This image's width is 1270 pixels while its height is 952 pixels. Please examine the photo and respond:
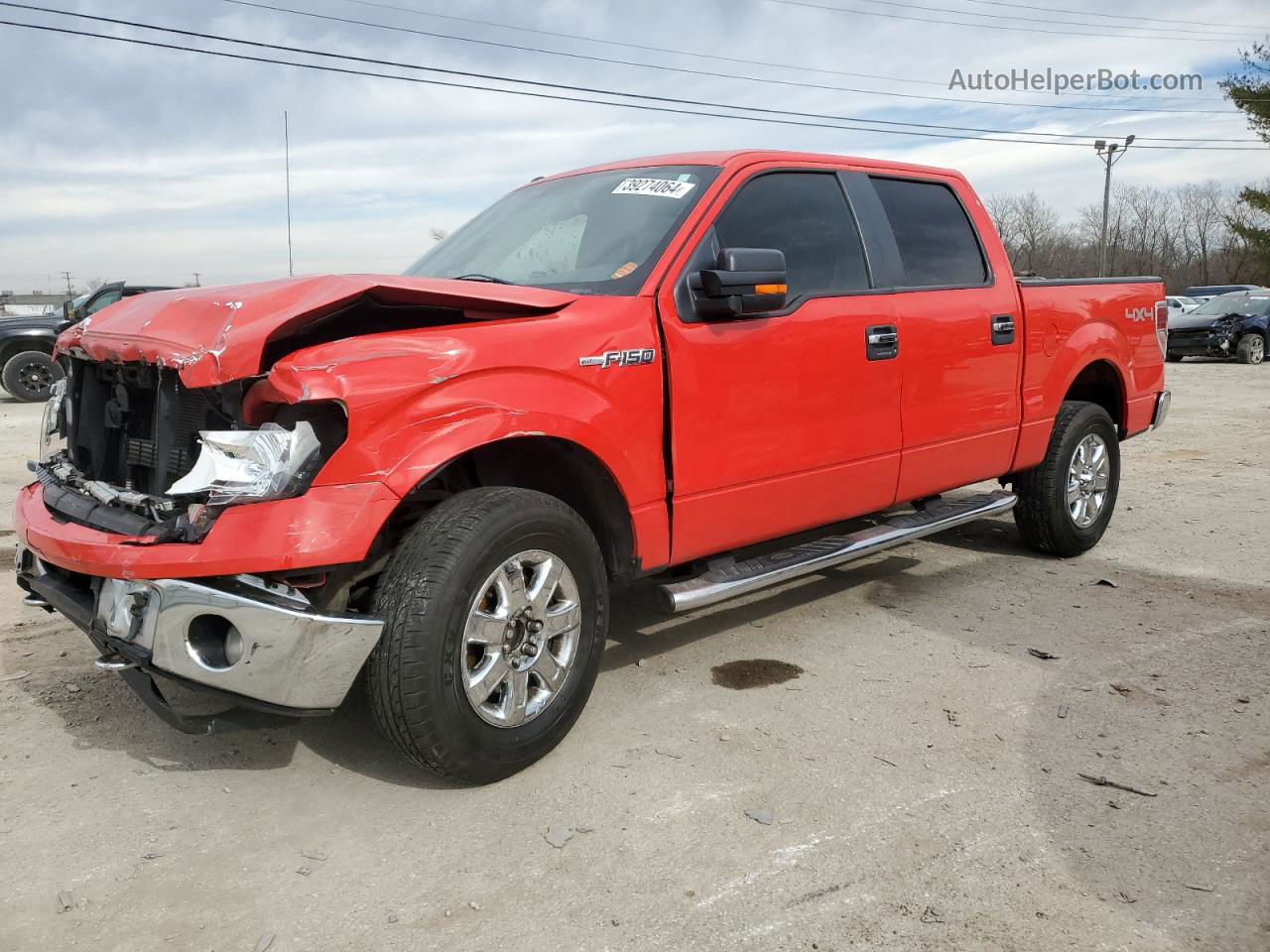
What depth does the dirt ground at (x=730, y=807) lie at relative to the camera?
2455 mm

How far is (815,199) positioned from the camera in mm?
4273

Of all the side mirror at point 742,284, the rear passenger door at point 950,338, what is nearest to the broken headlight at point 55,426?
the side mirror at point 742,284

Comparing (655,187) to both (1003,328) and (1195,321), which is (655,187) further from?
(1195,321)

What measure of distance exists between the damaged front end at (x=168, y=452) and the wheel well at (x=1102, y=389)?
4371 mm

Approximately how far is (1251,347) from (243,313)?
22.1 metres

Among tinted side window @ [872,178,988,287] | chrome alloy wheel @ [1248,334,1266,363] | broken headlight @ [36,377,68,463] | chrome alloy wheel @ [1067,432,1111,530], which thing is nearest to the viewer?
broken headlight @ [36,377,68,463]

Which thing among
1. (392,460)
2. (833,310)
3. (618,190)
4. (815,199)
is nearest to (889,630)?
(833,310)

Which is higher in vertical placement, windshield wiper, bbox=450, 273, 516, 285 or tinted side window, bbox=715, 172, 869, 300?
tinted side window, bbox=715, 172, 869, 300

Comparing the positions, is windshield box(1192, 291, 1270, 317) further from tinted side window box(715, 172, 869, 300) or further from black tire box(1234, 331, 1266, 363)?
tinted side window box(715, 172, 869, 300)

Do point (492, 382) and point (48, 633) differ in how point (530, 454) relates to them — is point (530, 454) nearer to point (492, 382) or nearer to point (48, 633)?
point (492, 382)

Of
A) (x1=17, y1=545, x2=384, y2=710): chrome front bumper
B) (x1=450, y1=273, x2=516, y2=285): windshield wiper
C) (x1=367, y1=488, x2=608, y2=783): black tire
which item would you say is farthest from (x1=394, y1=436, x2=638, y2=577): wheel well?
(x1=450, y1=273, x2=516, y2=285): windshield wiper

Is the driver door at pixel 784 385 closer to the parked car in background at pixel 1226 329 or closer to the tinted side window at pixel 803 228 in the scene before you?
the tinted side window at pixel 803 228

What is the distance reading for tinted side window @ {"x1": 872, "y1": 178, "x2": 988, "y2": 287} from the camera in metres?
4.62

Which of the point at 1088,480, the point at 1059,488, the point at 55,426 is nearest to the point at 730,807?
the point at 55,426
